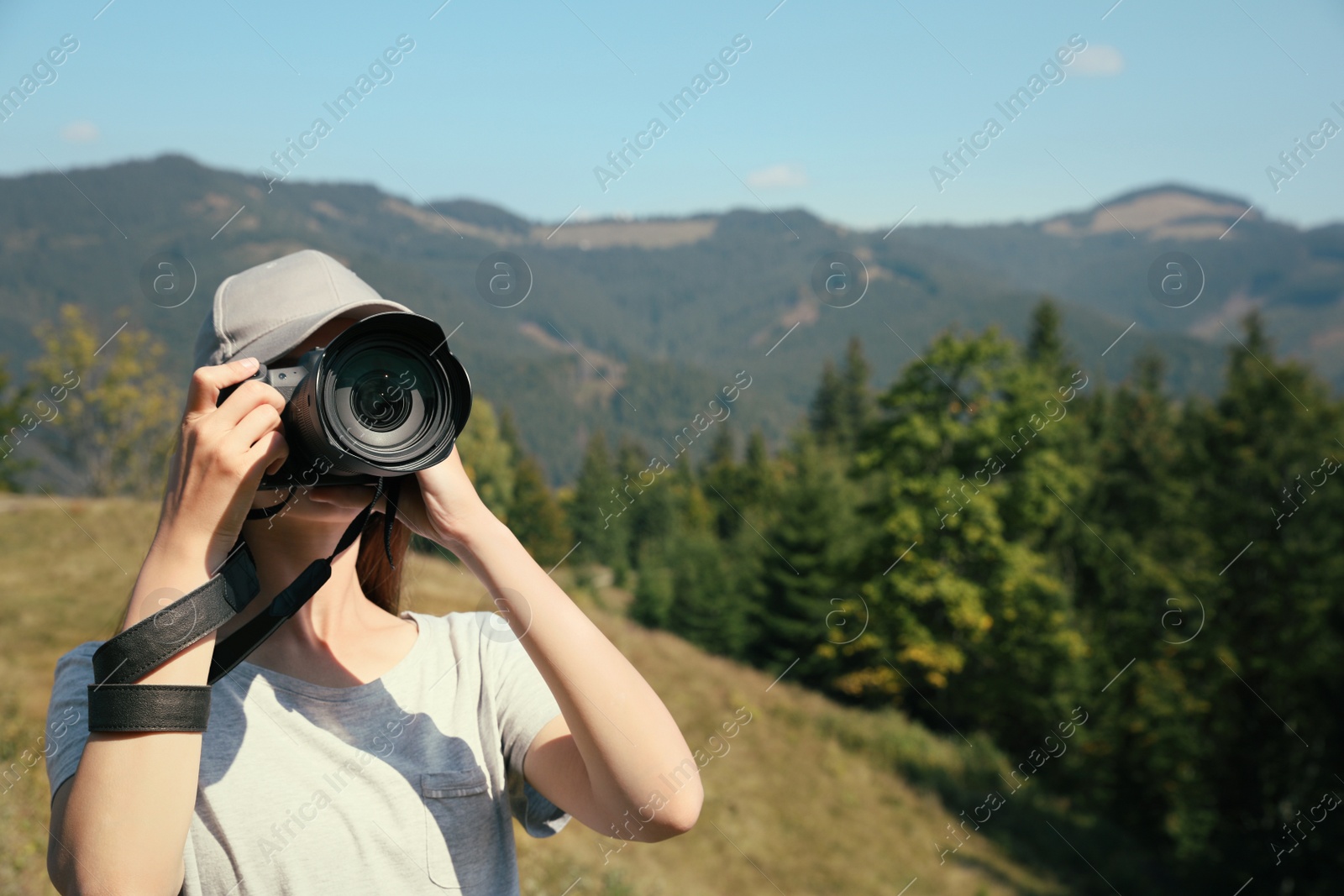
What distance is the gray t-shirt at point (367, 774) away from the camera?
4.26 feet

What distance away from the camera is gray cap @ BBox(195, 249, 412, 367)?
4.76 ft

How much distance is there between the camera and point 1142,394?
3897 cm

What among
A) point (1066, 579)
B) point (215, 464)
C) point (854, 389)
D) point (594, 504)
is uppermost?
point (215, 464)

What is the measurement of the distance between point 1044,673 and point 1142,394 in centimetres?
2114

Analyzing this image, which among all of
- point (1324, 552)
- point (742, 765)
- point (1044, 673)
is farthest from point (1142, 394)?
point (742, 765)

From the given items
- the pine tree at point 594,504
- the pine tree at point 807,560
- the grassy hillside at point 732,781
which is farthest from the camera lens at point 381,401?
the pine tree at point 807,560

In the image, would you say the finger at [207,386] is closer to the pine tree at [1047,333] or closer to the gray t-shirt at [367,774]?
the gray t-shirt at [367,774]

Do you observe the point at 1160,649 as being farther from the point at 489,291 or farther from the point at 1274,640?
the point at 489,291

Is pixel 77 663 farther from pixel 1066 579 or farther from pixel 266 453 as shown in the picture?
pixel 1066 579

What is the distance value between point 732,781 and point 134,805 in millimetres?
12953

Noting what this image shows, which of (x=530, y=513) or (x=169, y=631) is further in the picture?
(x=530, y=513)

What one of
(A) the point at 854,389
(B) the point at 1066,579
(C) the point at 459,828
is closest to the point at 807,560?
(B) the point at 1066,579

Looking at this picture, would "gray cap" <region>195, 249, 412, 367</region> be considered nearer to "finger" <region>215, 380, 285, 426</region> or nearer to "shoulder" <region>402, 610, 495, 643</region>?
"finger" <region>215, 380, 285, 426</region>

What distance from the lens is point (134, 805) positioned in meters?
1.12
